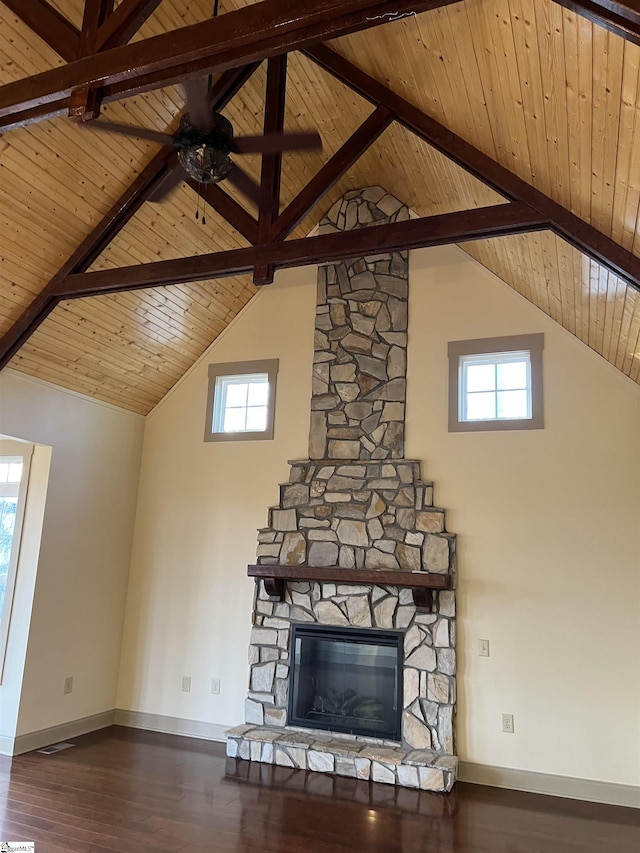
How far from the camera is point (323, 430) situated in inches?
227

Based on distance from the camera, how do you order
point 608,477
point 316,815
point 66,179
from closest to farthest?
point 316,815 < point 66,179 < point 608,477

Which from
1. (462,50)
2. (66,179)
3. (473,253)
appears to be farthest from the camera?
(473,253)

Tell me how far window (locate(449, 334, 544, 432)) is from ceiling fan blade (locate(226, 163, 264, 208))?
87.6 inches

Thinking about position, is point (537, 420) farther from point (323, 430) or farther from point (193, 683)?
point (193, 683)

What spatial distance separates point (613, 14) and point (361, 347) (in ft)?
12.6

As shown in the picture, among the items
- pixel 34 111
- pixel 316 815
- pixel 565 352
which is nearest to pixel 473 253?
pixel 565 352

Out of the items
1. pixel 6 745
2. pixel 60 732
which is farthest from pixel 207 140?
pixel 60 732

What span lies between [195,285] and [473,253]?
2.52 meters

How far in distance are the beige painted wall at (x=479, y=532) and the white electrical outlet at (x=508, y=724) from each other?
0.12 feet

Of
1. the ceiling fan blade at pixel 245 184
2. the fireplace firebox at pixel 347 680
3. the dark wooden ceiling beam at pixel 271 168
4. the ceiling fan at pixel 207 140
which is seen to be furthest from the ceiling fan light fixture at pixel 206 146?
the fireplace firebox at pixel 347 680

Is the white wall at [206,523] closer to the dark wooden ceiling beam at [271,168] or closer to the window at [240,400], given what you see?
the window at [240,400]

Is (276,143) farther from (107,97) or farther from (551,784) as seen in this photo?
(551,784)

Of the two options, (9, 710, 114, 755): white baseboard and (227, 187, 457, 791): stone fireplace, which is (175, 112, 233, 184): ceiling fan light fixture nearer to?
(227, 187, 457, 791): stone fireplace

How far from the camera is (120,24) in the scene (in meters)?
2.82
